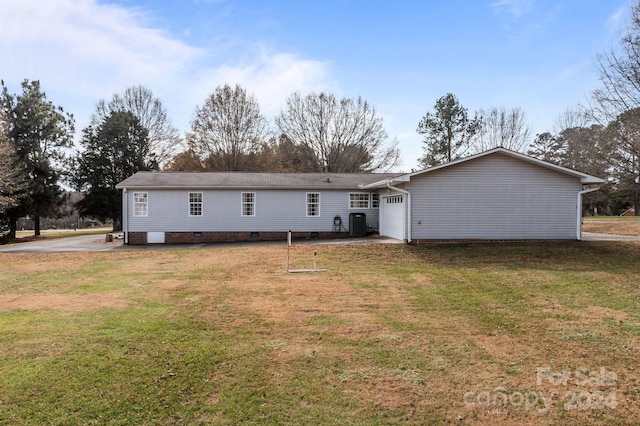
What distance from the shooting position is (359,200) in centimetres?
2072

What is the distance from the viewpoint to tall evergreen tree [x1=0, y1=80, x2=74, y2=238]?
27.9m

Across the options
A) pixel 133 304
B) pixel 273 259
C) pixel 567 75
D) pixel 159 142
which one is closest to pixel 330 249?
pixel 273 259

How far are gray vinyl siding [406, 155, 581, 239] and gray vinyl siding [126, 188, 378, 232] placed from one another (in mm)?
5112

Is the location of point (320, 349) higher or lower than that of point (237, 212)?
lower

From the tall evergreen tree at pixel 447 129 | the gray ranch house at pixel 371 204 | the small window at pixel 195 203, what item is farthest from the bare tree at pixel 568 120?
the small window at pixel 195 203

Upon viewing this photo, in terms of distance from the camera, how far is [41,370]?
4207 mm

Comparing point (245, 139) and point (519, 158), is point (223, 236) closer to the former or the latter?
point (519, 158)

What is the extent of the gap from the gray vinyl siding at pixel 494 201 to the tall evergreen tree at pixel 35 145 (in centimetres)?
2708

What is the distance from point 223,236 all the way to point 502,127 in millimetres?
28796

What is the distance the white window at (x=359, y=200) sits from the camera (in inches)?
810

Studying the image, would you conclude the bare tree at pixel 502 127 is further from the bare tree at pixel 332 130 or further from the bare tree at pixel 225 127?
the bare tree at pixel 225 127

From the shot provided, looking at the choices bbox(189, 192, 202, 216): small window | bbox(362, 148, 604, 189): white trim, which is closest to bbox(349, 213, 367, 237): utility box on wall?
bbox(362, 148, 604, 189): white trim

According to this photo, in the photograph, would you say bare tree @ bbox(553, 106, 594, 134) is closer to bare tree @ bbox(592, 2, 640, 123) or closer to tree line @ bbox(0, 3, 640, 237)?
tree line @ bbox(0, 3, 640, 237)

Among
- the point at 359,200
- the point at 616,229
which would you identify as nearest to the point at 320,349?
the point at 359,200
